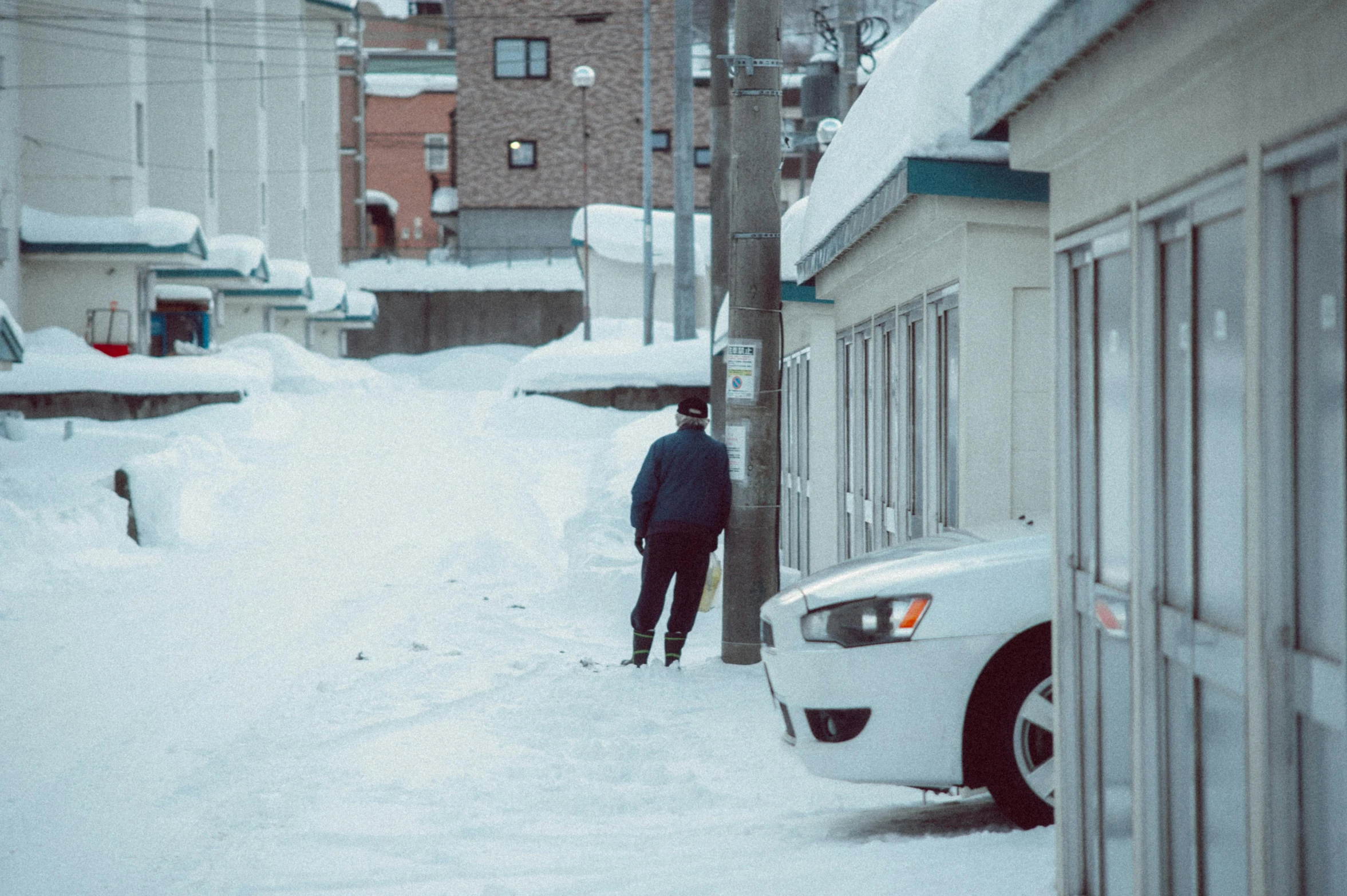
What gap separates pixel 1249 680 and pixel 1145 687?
0.63m

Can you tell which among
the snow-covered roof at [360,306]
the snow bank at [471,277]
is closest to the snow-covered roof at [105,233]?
the snow-covered roof at [360,306]

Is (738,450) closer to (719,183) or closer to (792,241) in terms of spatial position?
(792,241)

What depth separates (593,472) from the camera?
68.8 ft

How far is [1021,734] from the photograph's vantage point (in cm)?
521

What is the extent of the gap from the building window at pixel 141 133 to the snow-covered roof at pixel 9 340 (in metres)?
17.1

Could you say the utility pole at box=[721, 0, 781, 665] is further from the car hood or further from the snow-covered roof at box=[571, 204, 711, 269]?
the snow-covered roof at box=[571, 204, 711, 269]

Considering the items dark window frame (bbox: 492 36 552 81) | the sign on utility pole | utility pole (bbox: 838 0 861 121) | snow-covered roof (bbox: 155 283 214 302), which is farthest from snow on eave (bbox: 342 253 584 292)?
the sign on utility pole

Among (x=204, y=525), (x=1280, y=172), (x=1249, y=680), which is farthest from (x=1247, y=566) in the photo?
(x=204, y=525)

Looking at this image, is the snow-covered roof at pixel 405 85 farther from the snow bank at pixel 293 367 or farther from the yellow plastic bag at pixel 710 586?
the yellow plastic bag at pixel 710 586

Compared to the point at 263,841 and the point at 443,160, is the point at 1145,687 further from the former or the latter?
the point at 443,160

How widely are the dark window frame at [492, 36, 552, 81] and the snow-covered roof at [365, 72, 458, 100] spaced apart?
15069mm

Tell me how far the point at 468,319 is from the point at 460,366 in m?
10.0

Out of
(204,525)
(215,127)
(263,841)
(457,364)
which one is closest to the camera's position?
(263,841)

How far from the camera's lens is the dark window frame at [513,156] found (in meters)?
56.5
